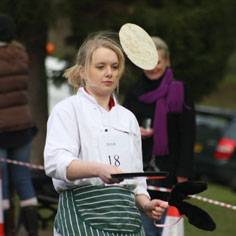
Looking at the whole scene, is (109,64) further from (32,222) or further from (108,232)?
(32,222)

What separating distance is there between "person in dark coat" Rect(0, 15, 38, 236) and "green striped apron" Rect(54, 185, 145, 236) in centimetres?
309

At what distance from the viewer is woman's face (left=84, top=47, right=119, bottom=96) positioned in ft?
14.4

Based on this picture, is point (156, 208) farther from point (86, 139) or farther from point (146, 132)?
point (146, 132)

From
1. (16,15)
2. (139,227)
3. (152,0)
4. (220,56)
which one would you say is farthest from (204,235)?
(220,56)

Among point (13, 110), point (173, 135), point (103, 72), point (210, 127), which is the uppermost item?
point (103, 72)

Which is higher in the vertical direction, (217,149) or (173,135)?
(173,135)

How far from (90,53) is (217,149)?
12.1 m

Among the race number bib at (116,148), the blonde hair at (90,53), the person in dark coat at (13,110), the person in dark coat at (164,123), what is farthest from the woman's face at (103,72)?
the person in dark coat at (13,110)

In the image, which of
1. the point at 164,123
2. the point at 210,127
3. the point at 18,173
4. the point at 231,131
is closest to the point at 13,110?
the point at 18,173

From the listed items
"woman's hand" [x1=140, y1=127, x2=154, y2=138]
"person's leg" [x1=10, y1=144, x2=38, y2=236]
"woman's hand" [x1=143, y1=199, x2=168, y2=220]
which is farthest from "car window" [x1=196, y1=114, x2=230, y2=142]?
"woman's hand" [x1=143, y1=199, x2=168, y2=220]

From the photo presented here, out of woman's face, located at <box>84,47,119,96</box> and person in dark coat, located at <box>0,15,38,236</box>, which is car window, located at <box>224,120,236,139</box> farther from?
woman's face, located at <box>84,47,119,96</box>

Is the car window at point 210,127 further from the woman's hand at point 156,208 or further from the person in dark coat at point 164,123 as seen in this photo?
the woman's hand at point 156,208

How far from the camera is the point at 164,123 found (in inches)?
281

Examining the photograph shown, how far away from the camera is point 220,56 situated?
13.7m
